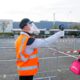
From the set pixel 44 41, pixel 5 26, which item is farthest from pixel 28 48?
pixel 5 26

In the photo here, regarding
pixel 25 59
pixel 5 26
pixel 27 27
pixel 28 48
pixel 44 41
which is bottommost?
pixel 5 26

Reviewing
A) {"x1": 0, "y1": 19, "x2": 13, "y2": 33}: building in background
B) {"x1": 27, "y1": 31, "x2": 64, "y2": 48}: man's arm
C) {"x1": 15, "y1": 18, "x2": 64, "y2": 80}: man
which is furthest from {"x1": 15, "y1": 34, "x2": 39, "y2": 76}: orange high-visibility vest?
{"x1": 0, "y1": 19, "x2": 13, "y2": 33}: building in background

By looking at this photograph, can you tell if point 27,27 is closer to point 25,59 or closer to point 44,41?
point 44,41

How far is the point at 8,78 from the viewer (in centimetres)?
926

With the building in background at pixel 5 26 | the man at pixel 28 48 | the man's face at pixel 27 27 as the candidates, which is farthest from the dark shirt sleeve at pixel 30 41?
the building in background at pixel 5 26

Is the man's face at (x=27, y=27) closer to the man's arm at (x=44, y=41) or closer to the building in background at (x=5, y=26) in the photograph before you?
the man's arm at (x=44, y=41)

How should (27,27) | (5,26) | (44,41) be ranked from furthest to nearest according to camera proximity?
(5,26) → (27,27) → (44,41)

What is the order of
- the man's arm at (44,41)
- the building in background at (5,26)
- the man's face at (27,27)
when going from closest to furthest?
the man's arm at (44,41) → the man's face at (27,27) → the building in background at (5,26)

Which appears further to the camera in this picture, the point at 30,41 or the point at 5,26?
the point at 5,26

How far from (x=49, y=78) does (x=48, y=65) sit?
2.08 metres

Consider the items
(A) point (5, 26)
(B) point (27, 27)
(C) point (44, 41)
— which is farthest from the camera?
(A) point (5, 26)

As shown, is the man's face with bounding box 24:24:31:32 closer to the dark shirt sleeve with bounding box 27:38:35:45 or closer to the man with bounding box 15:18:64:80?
the man with bounding box 15:18:64:80

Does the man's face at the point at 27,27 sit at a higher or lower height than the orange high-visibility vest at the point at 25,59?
higher

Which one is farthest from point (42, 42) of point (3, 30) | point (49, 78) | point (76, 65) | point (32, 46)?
point (3, 30)
